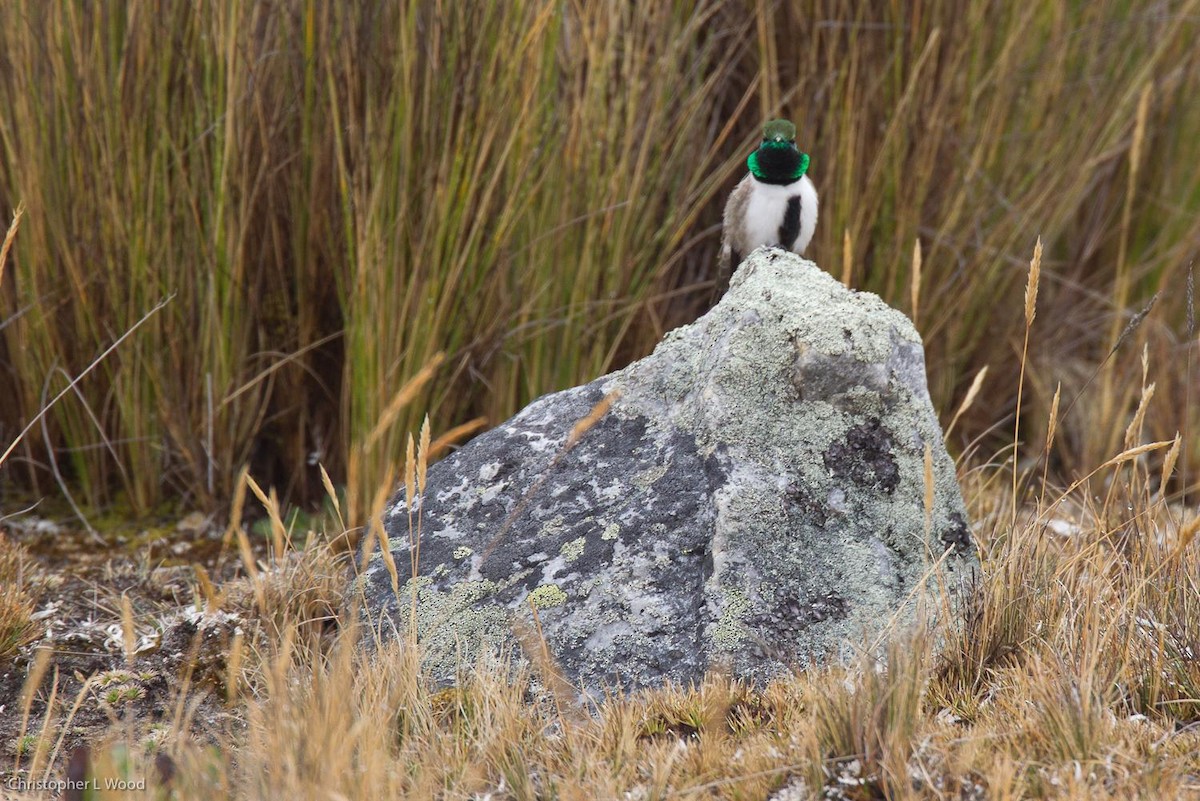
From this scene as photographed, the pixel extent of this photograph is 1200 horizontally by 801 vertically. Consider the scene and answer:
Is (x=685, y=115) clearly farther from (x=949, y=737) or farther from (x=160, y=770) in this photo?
(x=160, y=770)

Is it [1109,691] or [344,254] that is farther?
[344,254]

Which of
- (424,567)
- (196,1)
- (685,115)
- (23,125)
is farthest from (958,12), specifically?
(23,125)

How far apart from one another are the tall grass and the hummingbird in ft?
0.84

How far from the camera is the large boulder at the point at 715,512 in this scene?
2.20m

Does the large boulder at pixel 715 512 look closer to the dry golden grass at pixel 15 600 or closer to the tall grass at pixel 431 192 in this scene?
the tall grass at pixel 431 192

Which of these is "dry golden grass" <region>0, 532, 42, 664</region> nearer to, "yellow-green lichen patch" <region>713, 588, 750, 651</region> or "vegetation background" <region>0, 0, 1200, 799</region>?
"vegetation background" <region>0, 0, 1200, 799</region>

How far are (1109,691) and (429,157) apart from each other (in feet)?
7.00

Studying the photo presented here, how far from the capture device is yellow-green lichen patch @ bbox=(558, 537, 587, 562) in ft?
7.63

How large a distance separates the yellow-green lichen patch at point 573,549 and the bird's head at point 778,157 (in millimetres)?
1189

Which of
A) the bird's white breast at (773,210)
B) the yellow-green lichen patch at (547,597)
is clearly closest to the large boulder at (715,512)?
the yellow-green lichen patch at (547,597)

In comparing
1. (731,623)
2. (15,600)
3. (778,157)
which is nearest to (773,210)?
(778,157)

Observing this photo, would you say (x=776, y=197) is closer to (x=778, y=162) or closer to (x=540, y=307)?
(x=778, y=162)

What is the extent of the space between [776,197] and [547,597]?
1.31m

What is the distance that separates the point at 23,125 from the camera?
3127 millimetres
